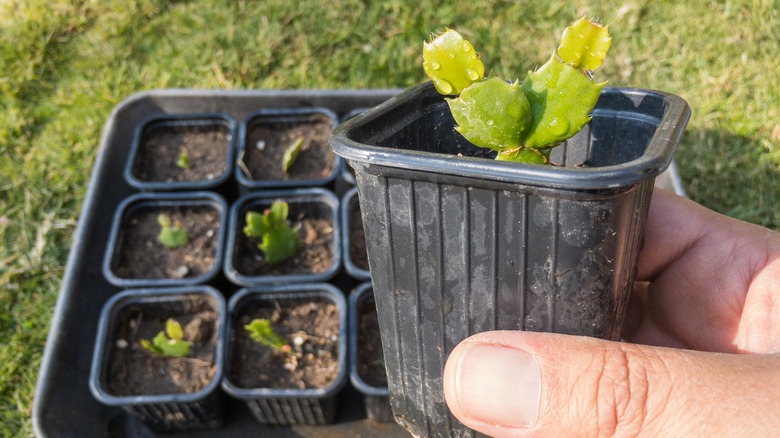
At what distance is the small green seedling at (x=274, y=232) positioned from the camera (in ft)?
5.58

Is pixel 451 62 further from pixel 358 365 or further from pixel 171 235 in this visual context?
pixel 171 235

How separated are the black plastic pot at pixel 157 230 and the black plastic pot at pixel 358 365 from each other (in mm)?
398

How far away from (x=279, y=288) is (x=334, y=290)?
0.46ft

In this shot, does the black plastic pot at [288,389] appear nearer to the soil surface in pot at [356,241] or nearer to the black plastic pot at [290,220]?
the black plastic pot at [290,220]

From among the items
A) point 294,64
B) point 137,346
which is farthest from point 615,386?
point 294,64

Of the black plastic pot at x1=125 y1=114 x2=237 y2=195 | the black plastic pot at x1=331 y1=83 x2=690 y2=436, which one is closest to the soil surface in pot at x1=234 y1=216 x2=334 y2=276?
the black plastic pot at x1=125 y1=114 x2=237 y2=195

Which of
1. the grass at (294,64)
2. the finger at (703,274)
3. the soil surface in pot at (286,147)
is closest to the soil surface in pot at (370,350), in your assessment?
the soil surface in pot at (286,147)

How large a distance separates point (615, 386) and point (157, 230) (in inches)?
58.4

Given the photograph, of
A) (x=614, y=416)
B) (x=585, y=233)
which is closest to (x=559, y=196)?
(x=585, y=233)

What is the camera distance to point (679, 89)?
2.22 meters

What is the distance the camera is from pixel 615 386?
783 millimetres

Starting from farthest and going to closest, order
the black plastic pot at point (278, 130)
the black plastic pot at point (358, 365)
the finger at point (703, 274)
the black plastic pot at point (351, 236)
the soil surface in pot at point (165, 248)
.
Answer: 1. the black plastic pot at point (278, 130)
2. the soil surface in pot at point (165, 248)
3. the black plastic pot at point (351, 236)
4. the black plastic pot at point (358, 365)
5. the finger at point (703, 274)

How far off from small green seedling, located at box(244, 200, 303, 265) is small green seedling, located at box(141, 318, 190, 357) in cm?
29

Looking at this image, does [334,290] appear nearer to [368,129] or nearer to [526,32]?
[368,129]
